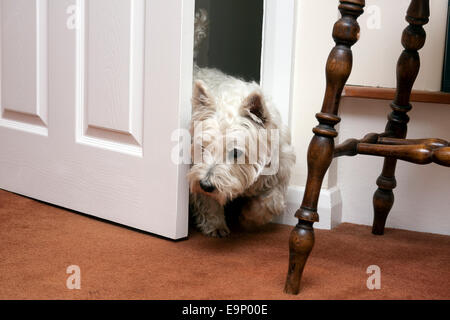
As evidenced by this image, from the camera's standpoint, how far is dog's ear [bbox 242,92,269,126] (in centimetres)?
139

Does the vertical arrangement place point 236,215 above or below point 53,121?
below

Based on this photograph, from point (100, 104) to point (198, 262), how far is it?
0.56 m


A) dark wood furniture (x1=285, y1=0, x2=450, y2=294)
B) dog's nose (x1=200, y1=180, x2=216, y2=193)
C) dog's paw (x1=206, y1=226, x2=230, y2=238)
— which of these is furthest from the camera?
dog's paw (x1=206, y1=226, x2=230, y2=238)

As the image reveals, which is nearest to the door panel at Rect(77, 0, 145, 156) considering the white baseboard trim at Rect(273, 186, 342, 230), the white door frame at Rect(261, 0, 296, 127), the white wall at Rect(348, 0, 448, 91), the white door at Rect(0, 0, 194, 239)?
the white door at Rect(0, 0, 194, 239)

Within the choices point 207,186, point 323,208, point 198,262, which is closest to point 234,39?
point 323,208

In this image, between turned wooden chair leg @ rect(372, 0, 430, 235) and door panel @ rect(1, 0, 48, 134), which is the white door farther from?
turned wooden chair leg @ rect(372, 0, 430, 235)

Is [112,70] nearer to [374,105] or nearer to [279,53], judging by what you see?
[279,53]

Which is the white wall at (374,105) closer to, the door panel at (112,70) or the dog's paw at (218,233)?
the dog's paw at (218,233)

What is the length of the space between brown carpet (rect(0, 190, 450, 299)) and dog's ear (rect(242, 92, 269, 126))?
35 cm

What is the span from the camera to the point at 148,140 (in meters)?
1.52

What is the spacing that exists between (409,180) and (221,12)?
2.89ft

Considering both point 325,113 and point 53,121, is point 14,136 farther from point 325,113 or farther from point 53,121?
point 325,113

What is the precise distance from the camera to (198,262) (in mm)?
1376
